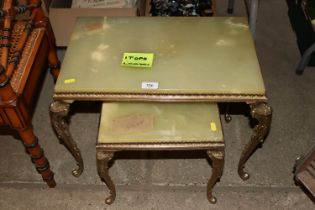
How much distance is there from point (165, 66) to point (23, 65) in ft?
2.21

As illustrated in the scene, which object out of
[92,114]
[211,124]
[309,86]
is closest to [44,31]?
[92,114]

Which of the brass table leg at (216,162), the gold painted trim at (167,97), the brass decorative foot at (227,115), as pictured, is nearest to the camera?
the gold painted trim at (167,97)

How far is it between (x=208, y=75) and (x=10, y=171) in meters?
1.29

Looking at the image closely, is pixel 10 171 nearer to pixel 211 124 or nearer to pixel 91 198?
pixel 91 198

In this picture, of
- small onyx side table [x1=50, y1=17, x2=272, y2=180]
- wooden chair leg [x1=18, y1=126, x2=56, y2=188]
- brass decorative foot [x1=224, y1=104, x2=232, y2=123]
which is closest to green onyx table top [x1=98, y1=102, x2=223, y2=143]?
small onyx side table [x1=50, y1=17, x2=272, y2=180]

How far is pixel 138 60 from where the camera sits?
172cm

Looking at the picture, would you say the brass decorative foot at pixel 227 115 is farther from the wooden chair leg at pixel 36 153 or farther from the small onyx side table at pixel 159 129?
the wooden chair leg at pixel 36 153

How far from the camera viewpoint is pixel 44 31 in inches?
79.4

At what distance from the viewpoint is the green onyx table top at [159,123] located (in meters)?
1.69

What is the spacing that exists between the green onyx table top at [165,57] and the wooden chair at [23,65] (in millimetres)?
199

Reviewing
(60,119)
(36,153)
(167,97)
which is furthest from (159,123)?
(36,153)

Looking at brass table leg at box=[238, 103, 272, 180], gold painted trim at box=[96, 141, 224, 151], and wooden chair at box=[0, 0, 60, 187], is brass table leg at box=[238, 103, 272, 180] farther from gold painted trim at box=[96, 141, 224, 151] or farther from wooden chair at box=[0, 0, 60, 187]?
wooden chair at box=[0, 0, 60, 187]

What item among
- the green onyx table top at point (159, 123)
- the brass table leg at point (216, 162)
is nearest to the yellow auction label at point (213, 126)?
the green onyx table top at point (159, 123)

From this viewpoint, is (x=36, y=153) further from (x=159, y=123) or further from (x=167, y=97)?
(x=167, y=97)
